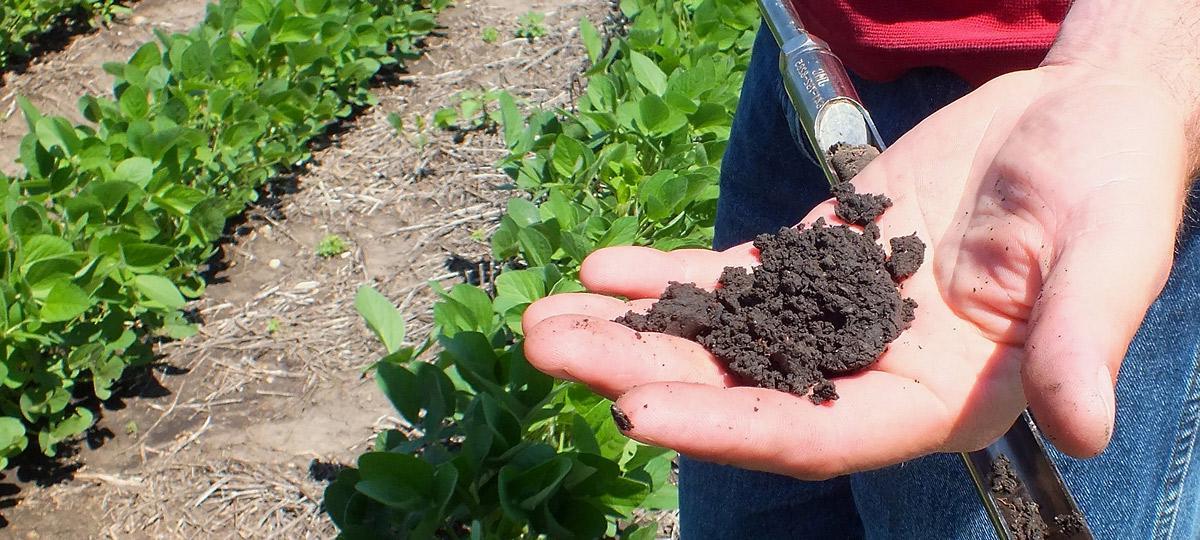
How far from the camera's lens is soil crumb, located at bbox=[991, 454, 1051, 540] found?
1.12 metres

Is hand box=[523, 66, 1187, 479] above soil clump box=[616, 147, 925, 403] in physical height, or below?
above

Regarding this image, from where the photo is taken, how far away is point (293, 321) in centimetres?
312

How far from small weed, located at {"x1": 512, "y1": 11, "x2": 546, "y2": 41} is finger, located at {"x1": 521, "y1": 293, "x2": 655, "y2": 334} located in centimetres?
331

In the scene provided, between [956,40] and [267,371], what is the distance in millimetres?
2207

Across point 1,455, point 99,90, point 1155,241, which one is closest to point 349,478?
point 1,455

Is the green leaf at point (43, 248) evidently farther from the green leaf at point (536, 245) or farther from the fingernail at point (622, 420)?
the fingernail at point (622, 420)

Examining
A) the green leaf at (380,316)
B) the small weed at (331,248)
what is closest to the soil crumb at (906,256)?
the green leaf at (380,316)

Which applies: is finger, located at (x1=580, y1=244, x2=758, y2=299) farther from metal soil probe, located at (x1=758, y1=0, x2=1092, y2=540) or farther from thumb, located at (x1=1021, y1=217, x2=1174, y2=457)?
thumb, located at (x1=1021, y1=217, x2=1174, y2=457)

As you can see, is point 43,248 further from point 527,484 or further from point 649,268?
point 649,268

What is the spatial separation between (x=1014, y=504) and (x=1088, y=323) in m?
0.26

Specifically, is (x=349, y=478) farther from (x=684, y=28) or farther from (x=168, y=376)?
(x=684, y=28)

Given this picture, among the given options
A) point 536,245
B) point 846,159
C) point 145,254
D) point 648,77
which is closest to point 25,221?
point 145,254

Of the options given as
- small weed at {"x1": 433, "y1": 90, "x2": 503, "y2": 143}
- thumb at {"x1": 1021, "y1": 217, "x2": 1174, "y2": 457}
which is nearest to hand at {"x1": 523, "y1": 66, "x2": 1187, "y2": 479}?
thumb at {"x1": 1021, "y1": 217, "x2": 1174, "y2": 457}

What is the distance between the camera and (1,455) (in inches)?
97.4
